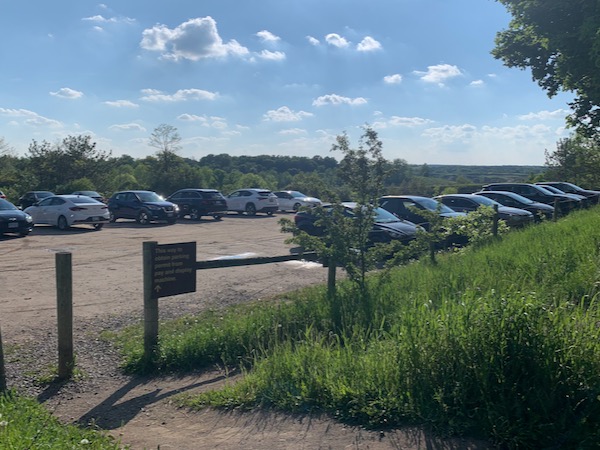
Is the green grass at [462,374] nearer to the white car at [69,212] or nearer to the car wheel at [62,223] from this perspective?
the white car at [69,212]

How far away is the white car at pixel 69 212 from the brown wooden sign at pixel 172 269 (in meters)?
18.1

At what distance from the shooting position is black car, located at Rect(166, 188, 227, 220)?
2981cm

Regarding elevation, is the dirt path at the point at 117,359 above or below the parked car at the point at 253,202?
below

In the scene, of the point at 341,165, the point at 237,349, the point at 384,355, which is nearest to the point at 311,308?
the point at 237,349

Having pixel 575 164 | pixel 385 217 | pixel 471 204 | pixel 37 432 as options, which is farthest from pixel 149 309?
pixel 575 164

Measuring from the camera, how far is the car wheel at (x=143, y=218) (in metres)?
26.6

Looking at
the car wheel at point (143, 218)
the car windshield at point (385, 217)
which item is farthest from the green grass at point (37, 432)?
the car wheel at point (143, 218)

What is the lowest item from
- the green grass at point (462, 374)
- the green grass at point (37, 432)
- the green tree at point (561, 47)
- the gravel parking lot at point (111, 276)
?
the gravel parking lot at point (111, 276)

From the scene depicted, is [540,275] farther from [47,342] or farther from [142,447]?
[47,342]

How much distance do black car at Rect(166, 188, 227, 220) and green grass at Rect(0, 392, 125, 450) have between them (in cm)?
2483

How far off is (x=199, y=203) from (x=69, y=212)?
7890mm

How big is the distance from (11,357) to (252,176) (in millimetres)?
60758

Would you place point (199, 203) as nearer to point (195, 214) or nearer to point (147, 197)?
point (195, 214)

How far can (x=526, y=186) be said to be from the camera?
2642 centimetres
